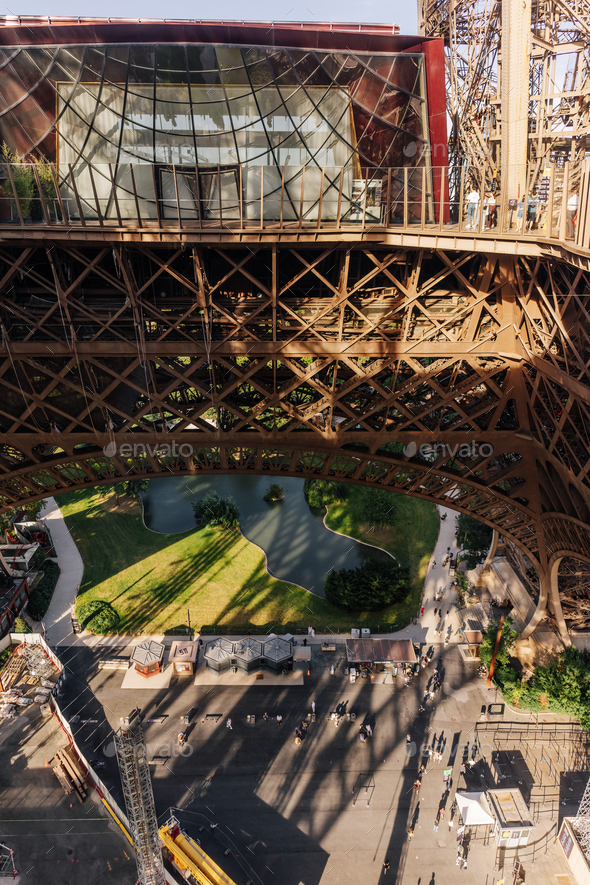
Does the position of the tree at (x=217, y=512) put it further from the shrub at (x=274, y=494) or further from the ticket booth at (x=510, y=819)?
the ticket booth at (x=510, y=819)

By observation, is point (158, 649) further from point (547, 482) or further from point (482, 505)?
point (547, 482)

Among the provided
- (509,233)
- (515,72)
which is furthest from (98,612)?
(515,72)

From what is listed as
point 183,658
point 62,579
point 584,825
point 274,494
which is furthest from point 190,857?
point 274,494

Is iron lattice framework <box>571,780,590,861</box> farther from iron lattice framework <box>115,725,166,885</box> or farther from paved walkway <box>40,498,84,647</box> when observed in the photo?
paved walkway <box>40,498,84,647</box>

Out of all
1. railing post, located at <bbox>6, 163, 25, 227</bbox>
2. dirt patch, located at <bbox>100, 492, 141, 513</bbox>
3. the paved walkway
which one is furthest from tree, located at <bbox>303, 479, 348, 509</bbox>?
railing post, located at <bbox>6, 163, 25, 227</bbox>

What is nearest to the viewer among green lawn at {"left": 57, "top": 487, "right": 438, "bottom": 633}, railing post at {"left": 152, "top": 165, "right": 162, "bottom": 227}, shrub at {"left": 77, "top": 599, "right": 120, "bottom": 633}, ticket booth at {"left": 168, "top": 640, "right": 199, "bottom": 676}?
railing post at {"left": 152, "top": 165, "right": 162, "bottom": 227}

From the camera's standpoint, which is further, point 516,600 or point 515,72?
point 516,600
